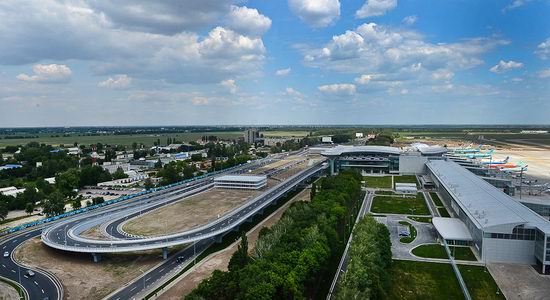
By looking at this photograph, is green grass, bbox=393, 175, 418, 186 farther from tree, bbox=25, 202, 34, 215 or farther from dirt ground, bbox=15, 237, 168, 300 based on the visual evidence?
tree, bbox=25, 202, 34, 215

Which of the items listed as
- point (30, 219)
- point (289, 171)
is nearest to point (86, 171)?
point (30, 219)

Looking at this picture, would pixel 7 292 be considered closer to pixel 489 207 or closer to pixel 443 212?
pixel 489 207

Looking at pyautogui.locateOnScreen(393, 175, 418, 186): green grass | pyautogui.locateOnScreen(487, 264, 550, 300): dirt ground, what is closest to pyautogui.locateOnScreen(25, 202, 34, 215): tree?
pyautogui.locateOnScreen(487, 264, 550, 300): dirt ground

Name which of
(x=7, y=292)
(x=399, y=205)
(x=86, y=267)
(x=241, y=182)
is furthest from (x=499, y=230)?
(x=7, y=292)

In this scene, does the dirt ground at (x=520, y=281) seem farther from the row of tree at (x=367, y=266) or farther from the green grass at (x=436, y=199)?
the green grass at (x=436, y=199)

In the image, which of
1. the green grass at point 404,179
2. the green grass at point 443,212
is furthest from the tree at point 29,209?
the green grass at point 404,179

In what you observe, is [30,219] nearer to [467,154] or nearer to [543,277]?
[543,277]
